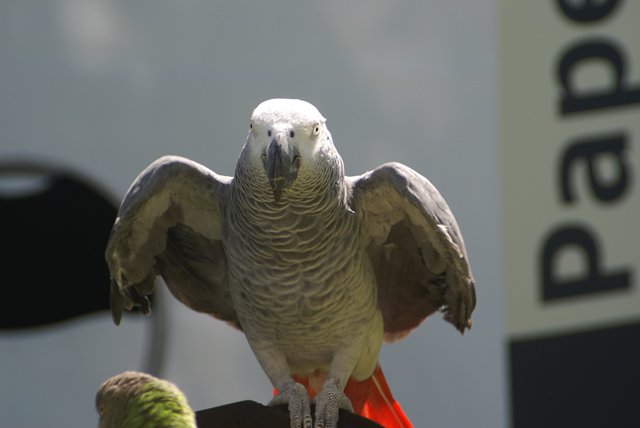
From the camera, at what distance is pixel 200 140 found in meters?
2.97

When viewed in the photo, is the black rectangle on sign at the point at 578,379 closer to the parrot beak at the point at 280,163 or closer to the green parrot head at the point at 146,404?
the parrot beak at the point at 280,163

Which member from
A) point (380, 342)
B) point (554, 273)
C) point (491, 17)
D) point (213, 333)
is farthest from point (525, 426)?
point (380, 342)

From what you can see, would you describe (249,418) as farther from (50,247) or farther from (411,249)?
(50,247)

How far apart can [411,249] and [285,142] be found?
17.1 inches

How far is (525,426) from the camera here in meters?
3.26

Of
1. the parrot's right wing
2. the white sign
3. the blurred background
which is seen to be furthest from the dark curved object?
the white sign

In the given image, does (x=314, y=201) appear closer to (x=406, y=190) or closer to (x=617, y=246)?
(x=406, y=190)

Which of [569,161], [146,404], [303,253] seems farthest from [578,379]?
[146,404]

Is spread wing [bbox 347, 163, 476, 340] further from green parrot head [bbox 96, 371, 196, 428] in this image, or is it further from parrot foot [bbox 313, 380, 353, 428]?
green parrot head [bbox 96, 371, 196, 428]

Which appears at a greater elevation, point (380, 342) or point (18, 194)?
point (18, 194)

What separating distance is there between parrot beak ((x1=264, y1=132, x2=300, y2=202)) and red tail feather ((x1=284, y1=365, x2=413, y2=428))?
56 centimetres

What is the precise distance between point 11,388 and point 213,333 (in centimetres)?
61

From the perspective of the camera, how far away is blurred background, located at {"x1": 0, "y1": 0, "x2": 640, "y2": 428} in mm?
2955

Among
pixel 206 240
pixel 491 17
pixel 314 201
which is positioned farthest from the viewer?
pixel 491 17
